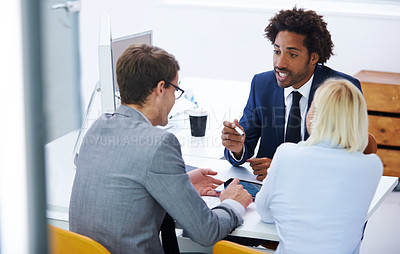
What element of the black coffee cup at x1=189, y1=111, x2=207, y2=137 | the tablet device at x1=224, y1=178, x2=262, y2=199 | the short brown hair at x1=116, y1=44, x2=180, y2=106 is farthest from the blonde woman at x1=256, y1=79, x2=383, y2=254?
the black coffee cup at x1=189, y1=111, x2=207, y2=137

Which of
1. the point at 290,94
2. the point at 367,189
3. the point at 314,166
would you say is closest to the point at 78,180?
the point at 314,166

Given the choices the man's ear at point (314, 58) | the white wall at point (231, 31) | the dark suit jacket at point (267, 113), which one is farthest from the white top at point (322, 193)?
the white wall at point (231, 31)

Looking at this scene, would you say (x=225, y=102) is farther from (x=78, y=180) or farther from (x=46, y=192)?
(x=46, y=192)

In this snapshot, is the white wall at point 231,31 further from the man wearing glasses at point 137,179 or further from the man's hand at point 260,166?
the man wearing glasses at point 137,179

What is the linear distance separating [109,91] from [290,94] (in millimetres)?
810

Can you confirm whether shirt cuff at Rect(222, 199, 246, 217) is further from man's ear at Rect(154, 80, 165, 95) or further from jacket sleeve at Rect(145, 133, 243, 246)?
man's ear at Rect(154, 80, 165, 95)

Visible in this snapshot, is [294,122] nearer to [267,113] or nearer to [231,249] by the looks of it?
[267,113]

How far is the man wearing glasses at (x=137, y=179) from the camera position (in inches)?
49.6

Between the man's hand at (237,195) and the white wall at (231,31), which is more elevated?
the white wall at (231,31)

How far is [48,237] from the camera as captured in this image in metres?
0.29

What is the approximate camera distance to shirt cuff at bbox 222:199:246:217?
148 centimetres

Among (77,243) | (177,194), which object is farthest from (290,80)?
(77,243)

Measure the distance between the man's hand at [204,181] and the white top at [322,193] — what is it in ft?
1.27

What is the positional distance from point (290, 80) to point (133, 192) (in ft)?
3.35
